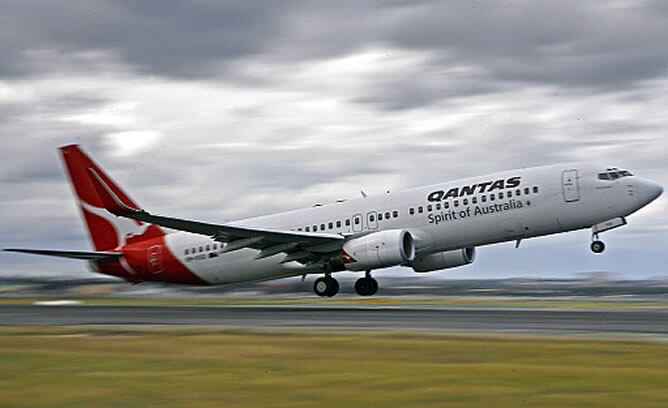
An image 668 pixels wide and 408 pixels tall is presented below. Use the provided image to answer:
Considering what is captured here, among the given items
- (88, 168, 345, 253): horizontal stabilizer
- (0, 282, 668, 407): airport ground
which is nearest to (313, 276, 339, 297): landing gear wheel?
(88, 168, 345, 253): horizontal stabilizer


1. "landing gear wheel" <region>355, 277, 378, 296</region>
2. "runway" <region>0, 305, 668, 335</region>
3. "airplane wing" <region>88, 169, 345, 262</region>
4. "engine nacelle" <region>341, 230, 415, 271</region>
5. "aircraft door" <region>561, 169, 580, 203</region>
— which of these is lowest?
"runway" <region>0, 305, 668, 335</region>

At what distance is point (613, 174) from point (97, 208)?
26.2 metres

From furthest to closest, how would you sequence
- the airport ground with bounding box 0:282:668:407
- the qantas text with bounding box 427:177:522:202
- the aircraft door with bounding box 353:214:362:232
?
the aircraft door with bounding box 353:214:362:232 → the qantas text with bounding box 427:177:522:202 → the airport ground with bounding box 0:282:668:407

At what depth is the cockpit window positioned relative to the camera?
3944 cm

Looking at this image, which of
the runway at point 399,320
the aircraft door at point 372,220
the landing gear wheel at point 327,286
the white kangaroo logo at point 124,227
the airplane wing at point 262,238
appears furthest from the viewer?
the white kangaroo logo at point 124,227

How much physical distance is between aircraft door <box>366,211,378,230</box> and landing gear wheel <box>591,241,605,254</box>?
9.43 meters

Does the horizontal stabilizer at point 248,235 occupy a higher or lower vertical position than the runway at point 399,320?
higher

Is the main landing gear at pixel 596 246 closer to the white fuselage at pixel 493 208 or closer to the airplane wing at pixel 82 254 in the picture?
the white fuselage at pixel 493 208

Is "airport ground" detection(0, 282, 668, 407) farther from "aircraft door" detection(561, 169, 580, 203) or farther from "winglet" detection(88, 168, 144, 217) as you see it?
"aircraft door" detection(561, 169, 580, 203)

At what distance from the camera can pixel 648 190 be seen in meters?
39.2

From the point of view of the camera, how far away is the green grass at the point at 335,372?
14.4 m

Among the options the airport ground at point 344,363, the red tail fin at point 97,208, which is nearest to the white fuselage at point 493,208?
the airport ground at point 344,363

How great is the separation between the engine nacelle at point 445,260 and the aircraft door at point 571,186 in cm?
728

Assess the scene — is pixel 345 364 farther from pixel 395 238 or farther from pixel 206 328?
pixel 395 238
